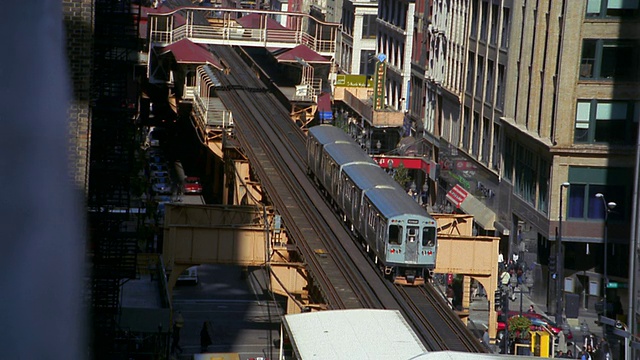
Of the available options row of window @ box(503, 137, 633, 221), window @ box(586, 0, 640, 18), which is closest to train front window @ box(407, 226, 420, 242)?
row of window @ box(503, 137, 633, 221)

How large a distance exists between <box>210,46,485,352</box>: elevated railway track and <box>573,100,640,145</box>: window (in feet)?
38.9

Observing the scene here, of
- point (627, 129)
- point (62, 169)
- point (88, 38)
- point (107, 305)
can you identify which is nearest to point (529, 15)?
point (627, 129)

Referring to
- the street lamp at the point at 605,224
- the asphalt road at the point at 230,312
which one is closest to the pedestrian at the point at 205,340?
the asphalt road at the point at 230,312

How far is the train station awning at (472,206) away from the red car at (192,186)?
54.1 ft

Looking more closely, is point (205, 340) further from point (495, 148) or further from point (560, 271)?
point (495, 148)

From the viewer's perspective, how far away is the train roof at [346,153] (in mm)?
58656

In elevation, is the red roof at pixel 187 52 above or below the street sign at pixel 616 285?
above

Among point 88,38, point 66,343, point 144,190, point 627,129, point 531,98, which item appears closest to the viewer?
point 66,343

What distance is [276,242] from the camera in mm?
50469

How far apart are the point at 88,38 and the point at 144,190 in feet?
151

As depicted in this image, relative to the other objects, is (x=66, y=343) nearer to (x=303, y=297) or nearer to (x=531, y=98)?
(x=303, y=297)

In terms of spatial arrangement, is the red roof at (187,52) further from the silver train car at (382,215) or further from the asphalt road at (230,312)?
the silver train car at (382,215)

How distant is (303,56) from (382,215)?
1715 inches

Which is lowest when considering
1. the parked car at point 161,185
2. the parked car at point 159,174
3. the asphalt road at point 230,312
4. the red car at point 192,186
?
the asphalt road at point 230,312
